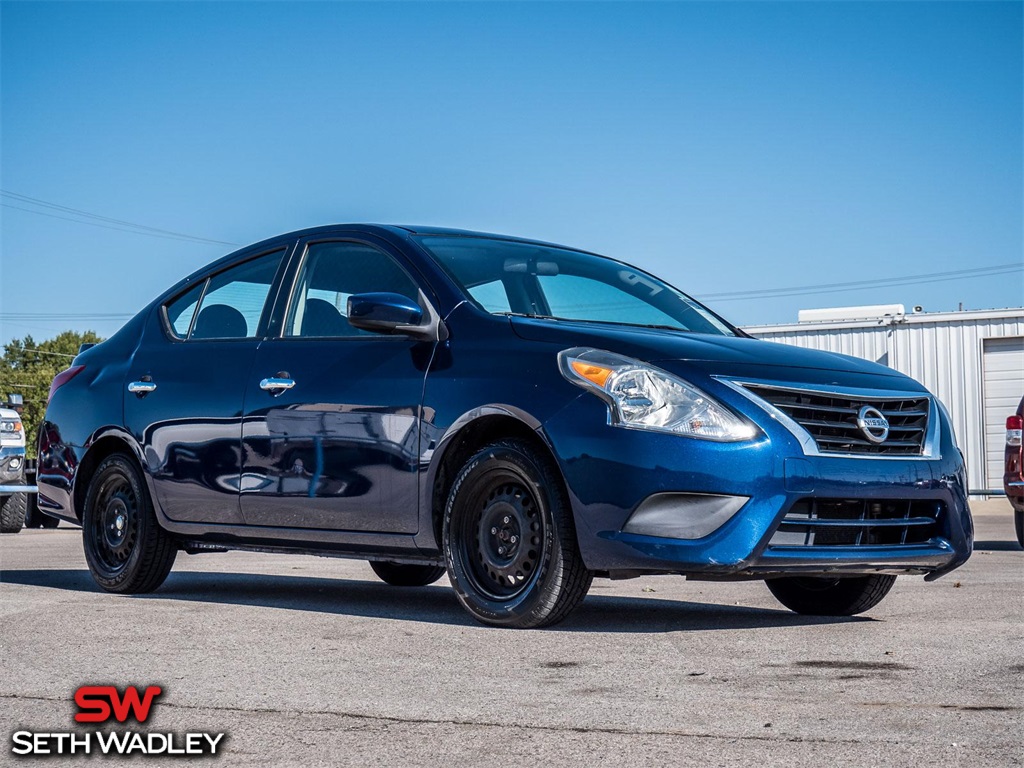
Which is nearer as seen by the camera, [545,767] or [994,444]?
[545,767]

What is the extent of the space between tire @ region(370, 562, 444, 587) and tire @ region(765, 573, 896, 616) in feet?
7.14

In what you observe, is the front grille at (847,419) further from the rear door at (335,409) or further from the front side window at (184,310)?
the front side window at (184,310)

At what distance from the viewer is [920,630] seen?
5773mm

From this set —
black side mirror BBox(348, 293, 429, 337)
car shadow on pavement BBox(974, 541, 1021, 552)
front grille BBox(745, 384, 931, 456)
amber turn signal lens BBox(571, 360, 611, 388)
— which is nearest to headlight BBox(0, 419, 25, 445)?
car shadow on pavement BBox(974, 541, 1021, 552)

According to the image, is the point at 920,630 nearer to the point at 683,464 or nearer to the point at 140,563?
the point at 683,464

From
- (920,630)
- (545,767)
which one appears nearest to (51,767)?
(545,767)

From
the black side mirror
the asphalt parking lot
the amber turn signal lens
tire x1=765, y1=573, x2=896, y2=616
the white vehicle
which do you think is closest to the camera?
the asphalt parking lot

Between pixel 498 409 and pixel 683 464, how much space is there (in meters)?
0.79

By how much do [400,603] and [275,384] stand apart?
120 centimetres

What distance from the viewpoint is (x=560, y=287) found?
22.0ft

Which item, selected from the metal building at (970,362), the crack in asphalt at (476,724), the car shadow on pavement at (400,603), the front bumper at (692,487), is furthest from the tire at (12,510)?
the metal building at (970,362)

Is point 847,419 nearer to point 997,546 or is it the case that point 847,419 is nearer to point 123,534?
point 123,534

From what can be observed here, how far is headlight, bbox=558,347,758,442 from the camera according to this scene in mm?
5320

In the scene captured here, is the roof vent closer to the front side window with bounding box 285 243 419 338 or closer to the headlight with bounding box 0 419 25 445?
the headlight with bounding box 0 419 25 445
